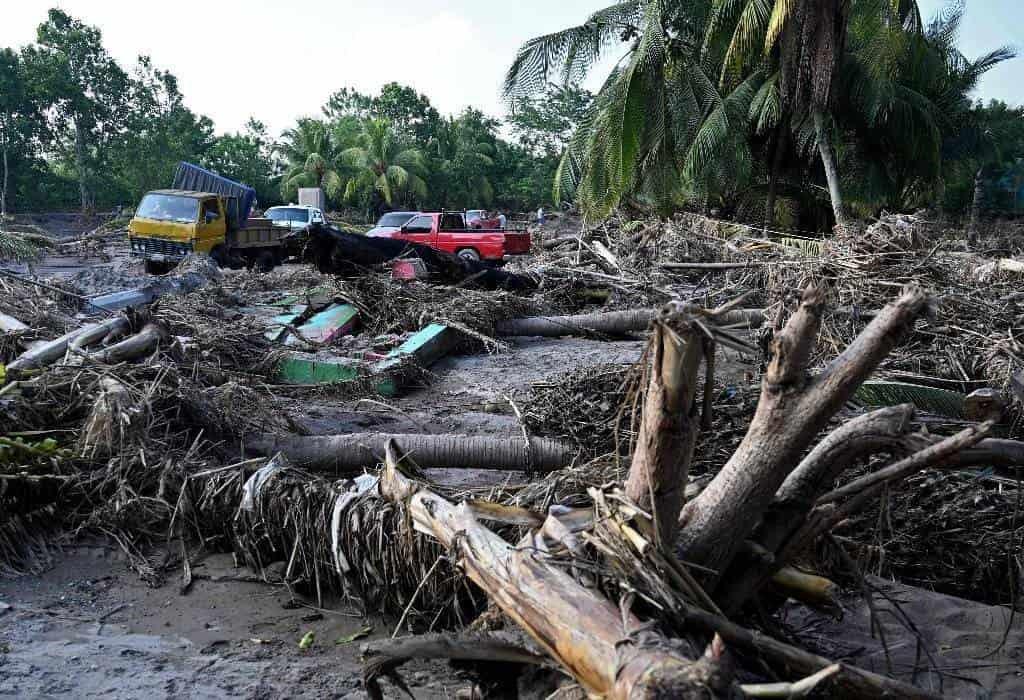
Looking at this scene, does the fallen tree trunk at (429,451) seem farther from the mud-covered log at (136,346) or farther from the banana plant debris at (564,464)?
the mud-covered log at (136,346)

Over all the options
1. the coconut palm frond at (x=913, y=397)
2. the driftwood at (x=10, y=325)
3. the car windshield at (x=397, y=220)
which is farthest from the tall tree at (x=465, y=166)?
the coconut palm frond at (x=913, y=397)

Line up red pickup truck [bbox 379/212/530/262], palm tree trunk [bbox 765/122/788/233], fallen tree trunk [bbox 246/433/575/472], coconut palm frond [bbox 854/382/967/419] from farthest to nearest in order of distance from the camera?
red pickup truck [bbox 379/212/530/262] < palm tree trunk [bbox 765/122/788/233] < coconut palm frond [bbox 854/382/967/419] < fallen tree trunk [bbox 246/433/575/472]

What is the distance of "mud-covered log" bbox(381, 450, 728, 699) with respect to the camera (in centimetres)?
212

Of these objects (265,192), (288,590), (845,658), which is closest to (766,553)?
(845,658)

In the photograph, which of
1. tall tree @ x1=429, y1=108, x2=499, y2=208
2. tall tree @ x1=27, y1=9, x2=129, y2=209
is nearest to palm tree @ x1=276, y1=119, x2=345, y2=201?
tall tree @ x1=429, y1=108, x2=499, y2=208

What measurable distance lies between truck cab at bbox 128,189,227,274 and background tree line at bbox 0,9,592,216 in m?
19.8

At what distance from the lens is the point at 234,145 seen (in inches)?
2130

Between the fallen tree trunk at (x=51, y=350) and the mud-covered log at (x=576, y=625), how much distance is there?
4801mm

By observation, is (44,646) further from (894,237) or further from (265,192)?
(265,192)

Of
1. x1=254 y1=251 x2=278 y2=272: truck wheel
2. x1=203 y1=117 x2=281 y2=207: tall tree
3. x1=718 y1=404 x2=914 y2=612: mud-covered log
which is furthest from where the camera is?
x1=203 y1=117 x2=281 y2=207: tall tree

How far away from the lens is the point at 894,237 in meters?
10.2

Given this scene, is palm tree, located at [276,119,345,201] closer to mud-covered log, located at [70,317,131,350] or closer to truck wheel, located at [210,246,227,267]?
truck wheel, located at [210,246,227,267]

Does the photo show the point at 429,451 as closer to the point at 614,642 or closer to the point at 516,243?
the point at 614,642

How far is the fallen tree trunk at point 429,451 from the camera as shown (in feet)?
18.4
